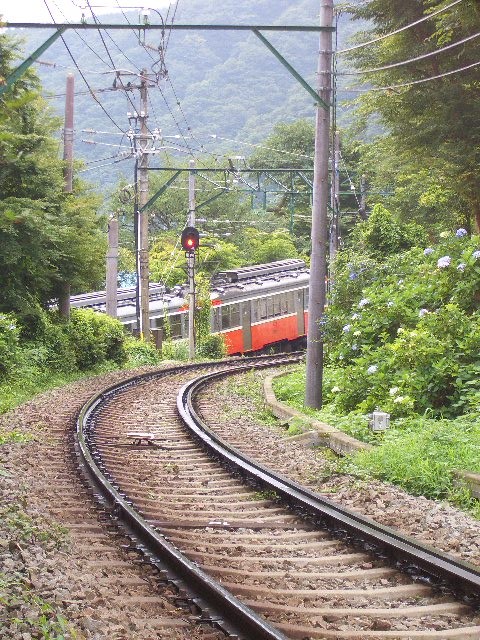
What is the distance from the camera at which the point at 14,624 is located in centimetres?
448

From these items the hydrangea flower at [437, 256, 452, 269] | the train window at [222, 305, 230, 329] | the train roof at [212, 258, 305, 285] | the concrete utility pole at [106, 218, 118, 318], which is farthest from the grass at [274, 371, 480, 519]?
the train roof at [212, 258, 305, 285]

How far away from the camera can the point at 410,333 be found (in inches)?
474

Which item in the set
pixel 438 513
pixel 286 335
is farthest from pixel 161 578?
pixel 286 335

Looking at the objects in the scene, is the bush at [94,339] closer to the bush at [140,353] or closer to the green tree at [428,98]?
the bush at [140,353]

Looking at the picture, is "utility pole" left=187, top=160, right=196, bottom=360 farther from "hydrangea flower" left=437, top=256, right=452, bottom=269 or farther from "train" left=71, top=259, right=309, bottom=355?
"hydrangea flower" left=437, top=256, right=452, bottom=269

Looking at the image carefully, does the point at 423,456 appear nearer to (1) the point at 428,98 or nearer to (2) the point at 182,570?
(2) the point at 182,570

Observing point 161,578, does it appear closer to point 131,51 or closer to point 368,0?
point 368,0

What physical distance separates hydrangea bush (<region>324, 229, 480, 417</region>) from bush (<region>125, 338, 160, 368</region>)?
11.7 meters

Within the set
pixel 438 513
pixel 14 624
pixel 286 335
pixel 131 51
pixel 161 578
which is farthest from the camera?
pixel 131 51

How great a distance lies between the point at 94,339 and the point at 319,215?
1275 centimetres

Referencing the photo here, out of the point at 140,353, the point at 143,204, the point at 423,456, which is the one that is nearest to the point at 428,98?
the point at 143,204

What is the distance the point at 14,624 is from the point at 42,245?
16.2m

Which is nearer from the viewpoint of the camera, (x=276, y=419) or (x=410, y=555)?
(x=410, y=555)

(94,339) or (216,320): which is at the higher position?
(94,339)
